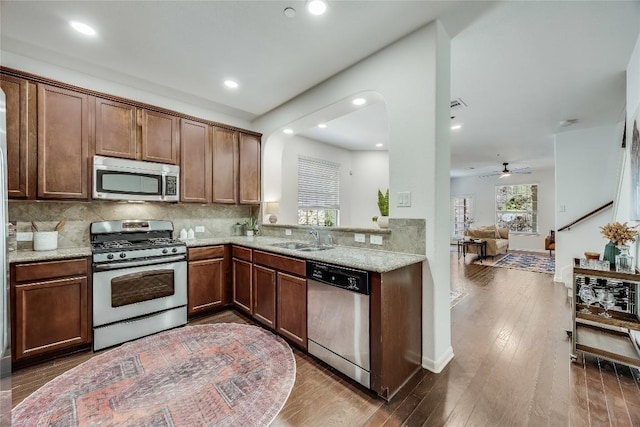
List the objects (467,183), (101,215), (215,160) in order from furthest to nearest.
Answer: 1. (467,183)
2. (215,160)
3. (101,215)

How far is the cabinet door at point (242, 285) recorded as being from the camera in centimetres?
308

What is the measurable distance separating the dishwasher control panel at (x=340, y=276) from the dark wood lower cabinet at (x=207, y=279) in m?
1.59

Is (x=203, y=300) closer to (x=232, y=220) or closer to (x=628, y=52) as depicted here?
(x=232, y=220)

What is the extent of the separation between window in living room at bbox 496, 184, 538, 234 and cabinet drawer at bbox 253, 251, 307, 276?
968cm

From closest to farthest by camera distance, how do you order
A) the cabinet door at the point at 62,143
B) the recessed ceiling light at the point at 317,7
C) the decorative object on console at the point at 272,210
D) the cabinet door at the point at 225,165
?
1. the recessed ceiling light at the point at 317,7
2. the cabinet door at the point at 62,143
3. the cabinet door at the point at 225,165
4. the decorative object on console at the point at 272,210

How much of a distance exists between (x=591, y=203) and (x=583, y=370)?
3.78 m

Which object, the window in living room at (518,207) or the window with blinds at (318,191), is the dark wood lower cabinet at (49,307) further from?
the window in living room at (518,207)

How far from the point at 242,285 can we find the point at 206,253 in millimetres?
591

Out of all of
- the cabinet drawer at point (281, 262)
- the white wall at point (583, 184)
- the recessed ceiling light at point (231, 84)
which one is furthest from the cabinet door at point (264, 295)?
the white wall at point (583, 184)

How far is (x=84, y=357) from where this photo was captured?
2.36 m

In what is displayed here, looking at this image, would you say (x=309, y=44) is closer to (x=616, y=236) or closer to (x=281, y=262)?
(x=281, y=262)

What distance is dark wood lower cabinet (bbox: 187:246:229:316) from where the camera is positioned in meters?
3.12

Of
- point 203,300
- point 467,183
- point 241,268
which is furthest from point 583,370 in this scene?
point 467,183

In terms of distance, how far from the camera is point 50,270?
90.0 inches
